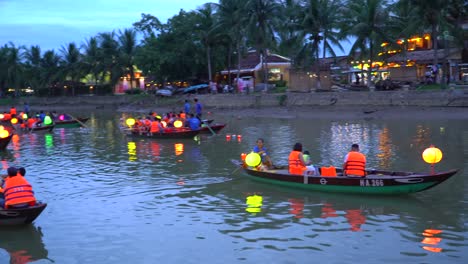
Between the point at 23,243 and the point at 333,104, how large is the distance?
3020 centimetres

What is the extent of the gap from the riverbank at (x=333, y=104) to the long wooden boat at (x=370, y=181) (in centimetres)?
2009

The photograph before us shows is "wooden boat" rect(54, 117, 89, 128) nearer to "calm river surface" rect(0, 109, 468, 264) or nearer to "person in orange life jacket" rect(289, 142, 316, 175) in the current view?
"calm river surface" rect(0, 109, 468, 264)

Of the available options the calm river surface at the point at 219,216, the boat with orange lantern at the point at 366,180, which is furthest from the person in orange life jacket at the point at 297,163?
the calm river surface at the point at 219,216

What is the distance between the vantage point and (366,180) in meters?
11.7

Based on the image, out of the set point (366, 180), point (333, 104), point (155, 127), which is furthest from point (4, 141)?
point (333, 104)

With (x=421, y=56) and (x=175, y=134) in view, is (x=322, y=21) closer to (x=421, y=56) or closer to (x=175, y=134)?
(x=421, y=56)

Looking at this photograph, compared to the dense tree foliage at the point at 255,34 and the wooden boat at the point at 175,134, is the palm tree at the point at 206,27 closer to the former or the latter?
the dense tree foliage at the point at 255,34

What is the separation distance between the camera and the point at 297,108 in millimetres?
38438

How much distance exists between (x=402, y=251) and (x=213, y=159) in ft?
36.6

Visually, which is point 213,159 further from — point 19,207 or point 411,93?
point 411,93

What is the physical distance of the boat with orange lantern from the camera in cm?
1107

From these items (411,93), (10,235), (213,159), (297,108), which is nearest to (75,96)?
(297,108)

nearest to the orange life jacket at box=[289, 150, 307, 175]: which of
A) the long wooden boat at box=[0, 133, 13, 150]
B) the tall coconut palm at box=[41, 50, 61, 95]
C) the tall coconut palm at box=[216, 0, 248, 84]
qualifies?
the long wooden boat at box=[0, 133, 13, 150]

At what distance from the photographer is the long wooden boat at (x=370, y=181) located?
1113 cm
